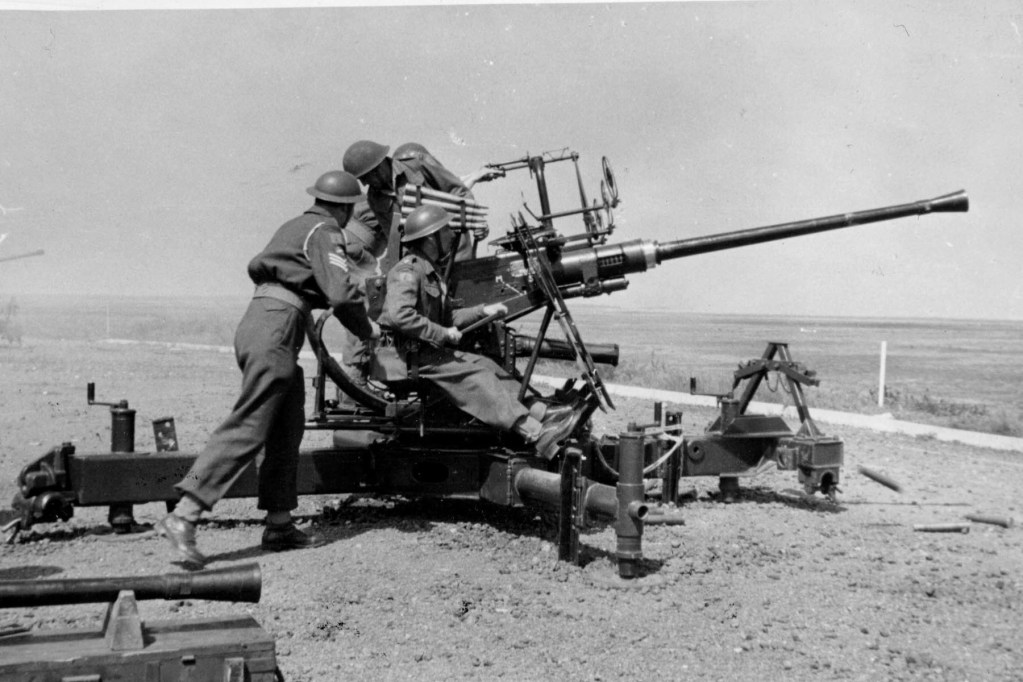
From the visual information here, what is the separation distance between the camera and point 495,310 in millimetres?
7039

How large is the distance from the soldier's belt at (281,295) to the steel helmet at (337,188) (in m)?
0.59

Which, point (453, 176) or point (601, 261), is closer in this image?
point (601, 261)

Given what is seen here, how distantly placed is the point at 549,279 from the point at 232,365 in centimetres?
1534

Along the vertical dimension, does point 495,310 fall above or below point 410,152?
below

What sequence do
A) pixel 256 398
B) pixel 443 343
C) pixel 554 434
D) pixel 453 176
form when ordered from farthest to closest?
1. pixel 453 176
2. pixel 443 343
3. pixel 554 434
4. pixel 256 398

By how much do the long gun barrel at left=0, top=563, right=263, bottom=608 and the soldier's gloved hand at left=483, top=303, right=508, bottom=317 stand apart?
161 inches

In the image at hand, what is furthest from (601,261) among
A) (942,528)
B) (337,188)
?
(942,528)

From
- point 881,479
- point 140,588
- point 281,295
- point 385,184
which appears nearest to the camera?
point 140,588

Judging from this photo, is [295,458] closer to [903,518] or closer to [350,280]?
[350,280]

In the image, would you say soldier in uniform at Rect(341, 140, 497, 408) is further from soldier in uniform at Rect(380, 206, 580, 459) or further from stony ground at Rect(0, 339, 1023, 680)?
stony ground at Rect(0, 339, 1023, 680)

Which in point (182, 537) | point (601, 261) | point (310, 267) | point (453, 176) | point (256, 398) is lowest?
point (182, 537)

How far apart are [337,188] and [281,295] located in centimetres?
71

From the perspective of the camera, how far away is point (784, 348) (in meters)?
8.18

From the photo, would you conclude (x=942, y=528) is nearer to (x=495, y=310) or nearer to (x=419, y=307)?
(x=495, y=310)
